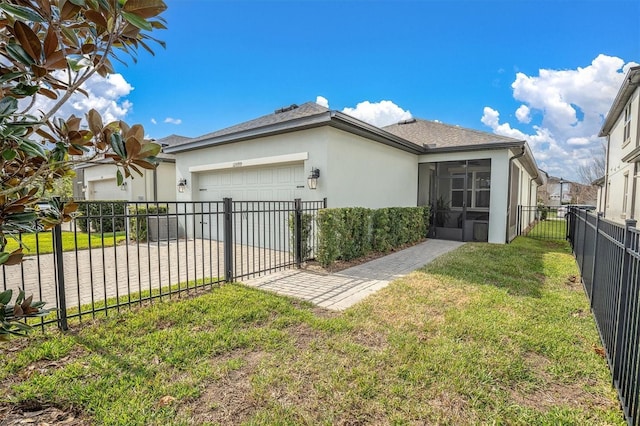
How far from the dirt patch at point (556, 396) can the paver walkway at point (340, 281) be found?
90.9 inches

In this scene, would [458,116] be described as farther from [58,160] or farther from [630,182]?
[58,160]

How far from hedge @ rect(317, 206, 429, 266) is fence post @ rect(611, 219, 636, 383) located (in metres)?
4.73

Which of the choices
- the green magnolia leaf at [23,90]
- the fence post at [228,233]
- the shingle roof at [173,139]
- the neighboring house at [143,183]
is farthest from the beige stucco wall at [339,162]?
the shingle roof at [173,139]

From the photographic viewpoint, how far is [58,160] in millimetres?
1646

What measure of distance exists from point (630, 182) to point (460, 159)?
23.5ft

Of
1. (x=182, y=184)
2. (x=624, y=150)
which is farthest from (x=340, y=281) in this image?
(x=624, y=150)

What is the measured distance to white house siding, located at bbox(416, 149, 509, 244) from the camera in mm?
10008

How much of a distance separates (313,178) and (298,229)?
1.55 meters

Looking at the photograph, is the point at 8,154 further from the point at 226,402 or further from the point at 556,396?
the point at 556,396

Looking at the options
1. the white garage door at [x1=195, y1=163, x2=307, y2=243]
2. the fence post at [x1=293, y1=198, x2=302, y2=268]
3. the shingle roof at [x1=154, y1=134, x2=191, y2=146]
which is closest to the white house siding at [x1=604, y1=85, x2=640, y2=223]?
the white garage door at [x1=195, y1=163, x2=307, y2=243]

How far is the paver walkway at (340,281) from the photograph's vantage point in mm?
4801

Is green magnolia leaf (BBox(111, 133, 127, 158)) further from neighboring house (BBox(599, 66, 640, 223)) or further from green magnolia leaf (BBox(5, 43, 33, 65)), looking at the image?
neighboring house (BBox(599, 66, 640, 223))

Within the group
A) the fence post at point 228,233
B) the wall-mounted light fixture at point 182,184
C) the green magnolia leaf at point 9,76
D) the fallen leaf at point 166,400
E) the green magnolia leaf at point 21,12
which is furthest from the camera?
the wall-mounted light fixture at point 182,184

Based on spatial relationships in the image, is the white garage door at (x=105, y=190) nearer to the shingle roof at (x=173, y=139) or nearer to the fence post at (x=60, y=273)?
the shingle roof at (x=173, y=139)
